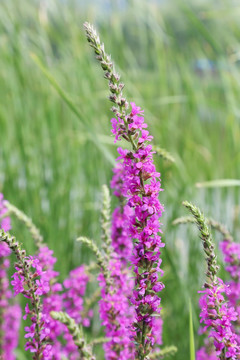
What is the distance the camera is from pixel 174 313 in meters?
3.42

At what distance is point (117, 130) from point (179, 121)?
404cm

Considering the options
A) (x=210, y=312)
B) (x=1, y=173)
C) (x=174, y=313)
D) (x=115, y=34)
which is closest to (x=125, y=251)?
(x=210, y=312)

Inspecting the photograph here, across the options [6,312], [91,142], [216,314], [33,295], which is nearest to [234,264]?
[216,314]

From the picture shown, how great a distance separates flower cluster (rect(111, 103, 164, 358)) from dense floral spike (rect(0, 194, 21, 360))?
Answer: 2.40 ft

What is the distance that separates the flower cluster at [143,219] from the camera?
57.6 inches

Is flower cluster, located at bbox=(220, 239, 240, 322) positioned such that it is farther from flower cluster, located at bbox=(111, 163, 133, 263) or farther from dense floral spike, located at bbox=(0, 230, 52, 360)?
dense floral spike, located at bbox=(0, 230, 52, 360)

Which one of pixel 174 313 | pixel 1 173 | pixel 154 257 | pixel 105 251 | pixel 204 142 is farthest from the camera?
pixel 204 142

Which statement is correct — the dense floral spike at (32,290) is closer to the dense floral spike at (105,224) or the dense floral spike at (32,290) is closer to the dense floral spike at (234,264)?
the dense floral spike at (105,224)

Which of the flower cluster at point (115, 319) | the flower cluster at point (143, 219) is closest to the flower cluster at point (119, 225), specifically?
the flower cluster at point (115, 319)

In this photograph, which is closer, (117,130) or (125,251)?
(117,130)

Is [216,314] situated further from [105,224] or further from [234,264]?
[234,264]

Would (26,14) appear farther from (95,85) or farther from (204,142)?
(204,142)

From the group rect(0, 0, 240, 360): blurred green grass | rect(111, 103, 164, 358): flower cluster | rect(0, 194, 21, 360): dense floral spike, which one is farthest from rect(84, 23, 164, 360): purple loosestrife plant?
rect(0, 0, 240, 360): blurred green grass

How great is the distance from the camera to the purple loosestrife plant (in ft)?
4.81
